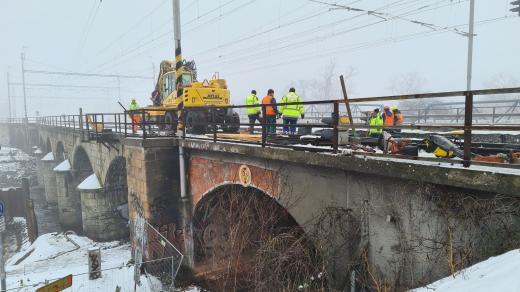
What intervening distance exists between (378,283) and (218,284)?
21.7 feet

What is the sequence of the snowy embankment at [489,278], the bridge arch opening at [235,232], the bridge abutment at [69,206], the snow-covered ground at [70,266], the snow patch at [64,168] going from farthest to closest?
the snow patch at [64,168] → the bridge abutment at [69,206] → the snow-covered ground at [70,266] → the bridge arch opening at [235,232] → the snowy embankment at [489,278]

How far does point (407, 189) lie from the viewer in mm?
4535

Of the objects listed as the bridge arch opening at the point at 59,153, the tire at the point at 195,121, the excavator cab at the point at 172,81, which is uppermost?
the excavator cab at the point at 172,81

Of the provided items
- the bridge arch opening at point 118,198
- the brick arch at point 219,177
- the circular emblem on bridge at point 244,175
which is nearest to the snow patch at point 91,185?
the bridge arch opening at point 118,198

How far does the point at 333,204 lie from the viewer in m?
5.69

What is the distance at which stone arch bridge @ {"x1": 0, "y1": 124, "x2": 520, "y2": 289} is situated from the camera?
3.93 metres

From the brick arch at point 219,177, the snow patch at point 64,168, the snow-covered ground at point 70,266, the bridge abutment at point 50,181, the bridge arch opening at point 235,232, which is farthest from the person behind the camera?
the bridge abutment at point 50,181

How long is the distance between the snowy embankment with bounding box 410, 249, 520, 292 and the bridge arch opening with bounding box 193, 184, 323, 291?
13.5 feet

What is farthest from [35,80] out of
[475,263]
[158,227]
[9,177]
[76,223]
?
[475,263]

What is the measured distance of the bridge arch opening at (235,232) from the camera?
9273 millimetres

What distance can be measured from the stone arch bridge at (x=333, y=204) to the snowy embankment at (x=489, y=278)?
1.31ft

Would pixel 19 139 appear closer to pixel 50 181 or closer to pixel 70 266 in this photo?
pixel 50 181

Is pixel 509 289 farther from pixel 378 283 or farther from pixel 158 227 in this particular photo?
pixel 158 227

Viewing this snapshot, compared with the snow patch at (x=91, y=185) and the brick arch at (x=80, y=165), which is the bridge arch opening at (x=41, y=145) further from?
the snow patch at (x=91, y=185)
